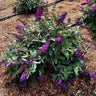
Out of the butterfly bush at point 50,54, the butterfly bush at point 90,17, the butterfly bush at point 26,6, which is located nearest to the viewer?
the butterfly bush at point 50,54

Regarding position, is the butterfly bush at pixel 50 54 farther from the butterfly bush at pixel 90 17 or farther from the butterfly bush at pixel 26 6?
the butterfly bush at pixel 26 6

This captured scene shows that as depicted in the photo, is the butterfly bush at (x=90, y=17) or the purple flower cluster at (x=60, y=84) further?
the butterfly bush at (x=90, y=17)

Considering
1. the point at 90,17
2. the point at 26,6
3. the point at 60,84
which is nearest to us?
the point at 60,84

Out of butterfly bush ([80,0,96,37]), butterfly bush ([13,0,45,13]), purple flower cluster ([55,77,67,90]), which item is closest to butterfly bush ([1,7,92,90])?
purple flower cluster ([55,77,67,90])

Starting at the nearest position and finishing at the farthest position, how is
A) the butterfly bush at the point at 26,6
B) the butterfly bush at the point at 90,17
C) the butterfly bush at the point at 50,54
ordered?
the butterfly bush at the point at 50,54, the butterfly bush at the point at 90,17, the butterfly bush at the point at 26,6

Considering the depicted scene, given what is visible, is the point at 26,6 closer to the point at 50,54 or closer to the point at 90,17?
the point at 90,17

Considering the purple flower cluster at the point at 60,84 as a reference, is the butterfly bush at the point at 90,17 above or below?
above

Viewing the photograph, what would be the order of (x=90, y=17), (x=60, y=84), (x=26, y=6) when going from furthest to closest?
1. (x=26, y=6)
2. (x=90, y=17)
3. (x=60, y=84)

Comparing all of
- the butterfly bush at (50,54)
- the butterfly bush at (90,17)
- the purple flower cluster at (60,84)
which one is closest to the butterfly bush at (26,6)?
the butterfly bush at (90,17)

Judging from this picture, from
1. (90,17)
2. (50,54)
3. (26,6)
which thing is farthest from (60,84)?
(26,6)

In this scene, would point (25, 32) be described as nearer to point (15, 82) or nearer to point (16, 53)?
point (16, 53)

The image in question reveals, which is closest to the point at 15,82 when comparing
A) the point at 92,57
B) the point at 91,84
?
the point at 91,84

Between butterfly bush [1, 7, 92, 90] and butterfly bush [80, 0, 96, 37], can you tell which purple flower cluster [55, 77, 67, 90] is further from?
butterfly bush [80, 0, 96, 37]

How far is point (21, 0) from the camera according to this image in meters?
3.88
